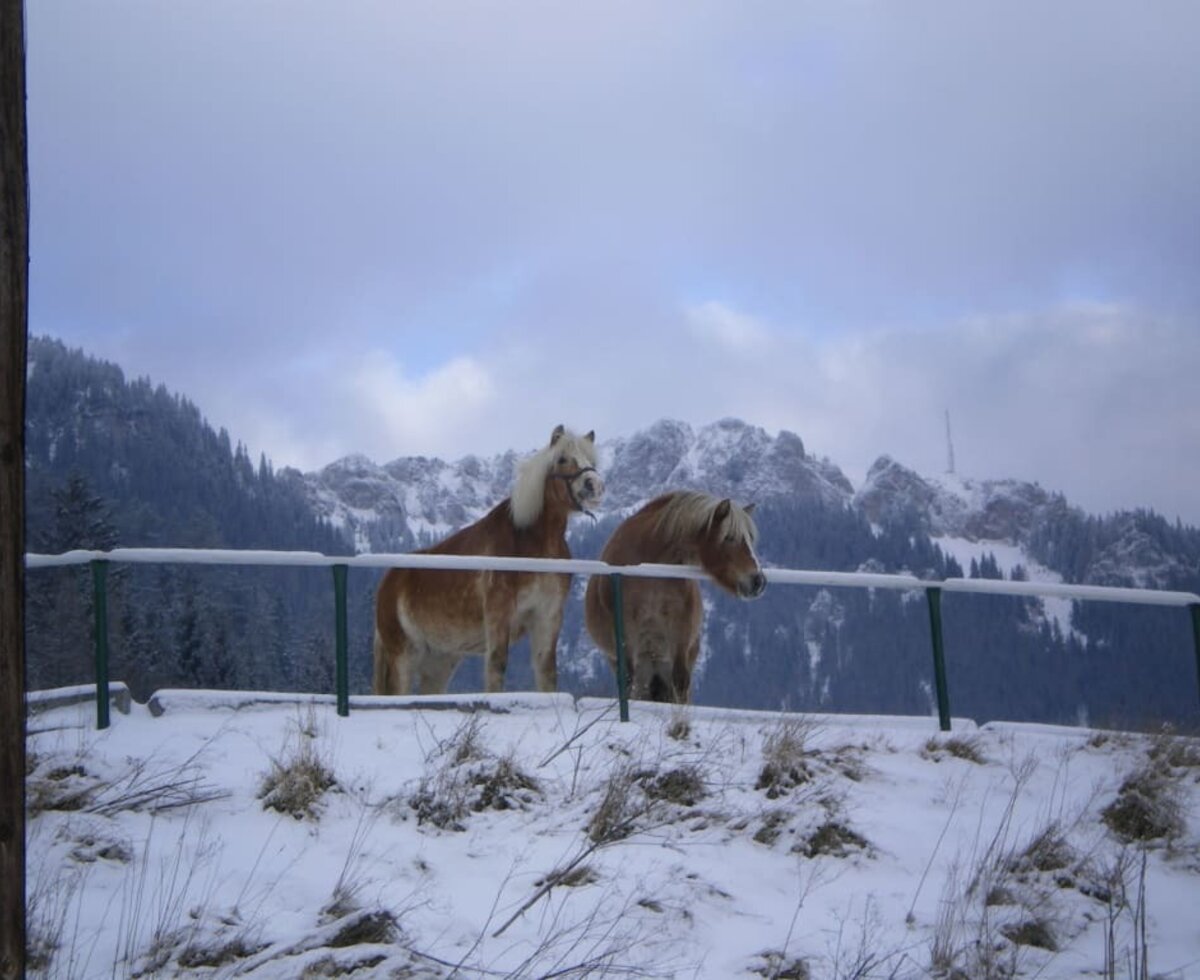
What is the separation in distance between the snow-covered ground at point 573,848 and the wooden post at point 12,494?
4.13 feet

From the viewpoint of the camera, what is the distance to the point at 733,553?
8258 millimetres

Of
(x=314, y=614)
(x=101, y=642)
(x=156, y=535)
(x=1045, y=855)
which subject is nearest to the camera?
(x=1045, y=855)

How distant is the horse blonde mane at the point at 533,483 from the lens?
8914 mm

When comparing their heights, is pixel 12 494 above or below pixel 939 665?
above

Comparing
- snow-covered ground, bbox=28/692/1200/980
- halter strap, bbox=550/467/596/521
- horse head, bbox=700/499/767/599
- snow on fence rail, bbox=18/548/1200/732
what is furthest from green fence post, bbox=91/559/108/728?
horse head, bbox=700/499/767/599

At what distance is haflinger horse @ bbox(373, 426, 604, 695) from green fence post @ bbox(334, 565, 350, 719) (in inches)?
54.6

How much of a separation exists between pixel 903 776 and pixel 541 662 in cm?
282

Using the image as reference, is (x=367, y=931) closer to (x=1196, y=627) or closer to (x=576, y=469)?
(x=576, y=469)

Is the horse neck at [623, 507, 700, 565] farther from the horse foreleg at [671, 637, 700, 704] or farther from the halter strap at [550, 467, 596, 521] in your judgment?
the horse foreleg at [671, 637, 700, 704]

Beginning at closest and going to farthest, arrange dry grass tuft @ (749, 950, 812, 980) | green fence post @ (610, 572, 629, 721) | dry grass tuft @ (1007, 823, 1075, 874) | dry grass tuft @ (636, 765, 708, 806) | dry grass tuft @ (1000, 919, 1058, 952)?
dry grass tuft @ (749, 950, 812, 980) < dry grass tuft @ (1000, 919, 1058, 952) < dry grass tuft @ (1007, 823, 1075, 874) < dry grass tuft @ (636, 765, 708, 806) < green fence post @ (610, 572, 629, 721)

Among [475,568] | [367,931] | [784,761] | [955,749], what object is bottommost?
[367,931]

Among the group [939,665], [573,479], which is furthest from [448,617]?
[939,665]

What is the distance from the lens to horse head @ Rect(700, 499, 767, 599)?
8.12 m

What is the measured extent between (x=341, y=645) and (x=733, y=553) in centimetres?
296
